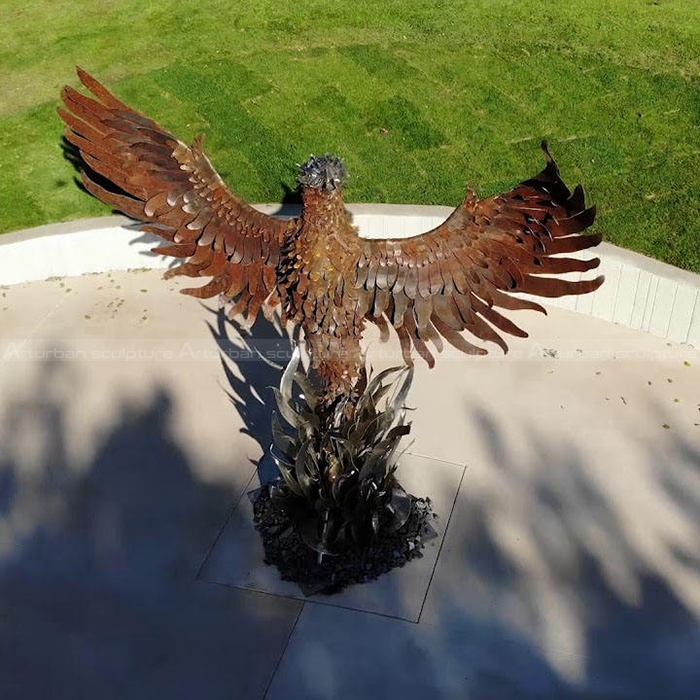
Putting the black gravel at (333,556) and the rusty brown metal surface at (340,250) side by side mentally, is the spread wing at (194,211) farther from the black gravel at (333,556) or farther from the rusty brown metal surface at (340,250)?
the black gravel at (333,556)

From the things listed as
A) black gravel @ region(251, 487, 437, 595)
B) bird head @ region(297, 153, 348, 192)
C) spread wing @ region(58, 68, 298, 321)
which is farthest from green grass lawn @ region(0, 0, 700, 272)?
bird head @ region(297, 153, 348, 192)

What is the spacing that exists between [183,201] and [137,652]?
2.87 meters

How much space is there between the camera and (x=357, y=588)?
591cm

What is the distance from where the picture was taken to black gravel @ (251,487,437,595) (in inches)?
234

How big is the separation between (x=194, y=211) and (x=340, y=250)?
40.0 inches

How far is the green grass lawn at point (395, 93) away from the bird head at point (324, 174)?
4.52m

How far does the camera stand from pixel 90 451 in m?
7.00

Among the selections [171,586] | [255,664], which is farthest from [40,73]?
[255,664]

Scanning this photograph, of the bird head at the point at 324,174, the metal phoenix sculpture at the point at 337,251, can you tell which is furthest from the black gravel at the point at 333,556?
the bird head at the point at 324,174

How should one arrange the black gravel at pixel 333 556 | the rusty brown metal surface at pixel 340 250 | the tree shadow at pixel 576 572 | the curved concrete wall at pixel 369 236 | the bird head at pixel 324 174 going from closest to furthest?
the bird head at pixel 324 174, the rusty brown metal surface at pixel 340 250, the tree shadow at pixel 576 572, the black gravel at pixel 333 556, the curved concrete wall at pixel 369 236

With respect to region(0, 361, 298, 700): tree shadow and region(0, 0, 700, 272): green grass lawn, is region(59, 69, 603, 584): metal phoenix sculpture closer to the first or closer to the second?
region(0, 361, 298, 700): tree shadow

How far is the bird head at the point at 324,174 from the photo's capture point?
450 cm

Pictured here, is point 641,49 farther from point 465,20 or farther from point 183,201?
point 183,201

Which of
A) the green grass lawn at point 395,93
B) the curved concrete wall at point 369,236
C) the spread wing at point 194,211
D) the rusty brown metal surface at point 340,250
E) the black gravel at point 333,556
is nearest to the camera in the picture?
the rusty brown metal surface at point 340,250
